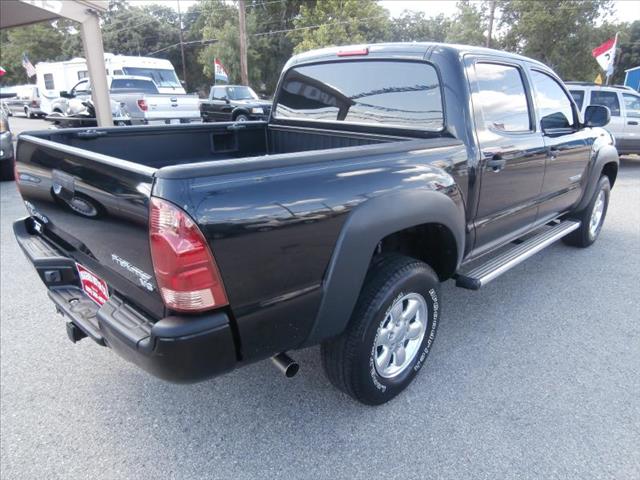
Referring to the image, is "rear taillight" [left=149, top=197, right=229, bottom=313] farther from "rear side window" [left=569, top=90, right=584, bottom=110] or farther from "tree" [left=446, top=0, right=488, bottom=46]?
"tree" [left=446, top=0, right=488, bottom=46]

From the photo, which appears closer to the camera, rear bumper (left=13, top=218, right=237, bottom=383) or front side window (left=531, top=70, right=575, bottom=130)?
rear bumper (left=13, top=218, right=237, bottom=383)

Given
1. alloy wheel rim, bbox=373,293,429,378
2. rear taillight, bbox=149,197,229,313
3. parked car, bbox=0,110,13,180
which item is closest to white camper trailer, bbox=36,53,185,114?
parked car, bbox=0,110,13,180

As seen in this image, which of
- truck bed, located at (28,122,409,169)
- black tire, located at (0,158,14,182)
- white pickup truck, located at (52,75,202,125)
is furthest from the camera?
white pickup truck, located at (52,75,202,125)

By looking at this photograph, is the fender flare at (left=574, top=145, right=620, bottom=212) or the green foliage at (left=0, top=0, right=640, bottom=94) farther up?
the green foliage at (left=0, top=0, right=640, bottom=94)

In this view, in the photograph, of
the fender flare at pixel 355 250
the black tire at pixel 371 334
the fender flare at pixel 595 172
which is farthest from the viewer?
the fender flare at pixel 595 172

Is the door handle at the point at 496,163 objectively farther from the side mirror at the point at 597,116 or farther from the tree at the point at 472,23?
the tree at the point at 472,23

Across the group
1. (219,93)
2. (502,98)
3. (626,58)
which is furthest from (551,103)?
(626,58)

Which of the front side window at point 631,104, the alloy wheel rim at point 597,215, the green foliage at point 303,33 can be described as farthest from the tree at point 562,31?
the alloy wheel rim at point 597,215

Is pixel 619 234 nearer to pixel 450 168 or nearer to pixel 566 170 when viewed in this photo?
pixel 566 170

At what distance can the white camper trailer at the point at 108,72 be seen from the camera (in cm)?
1530

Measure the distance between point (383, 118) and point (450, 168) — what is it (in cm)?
67

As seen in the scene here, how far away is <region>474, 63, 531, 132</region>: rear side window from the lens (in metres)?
2.84

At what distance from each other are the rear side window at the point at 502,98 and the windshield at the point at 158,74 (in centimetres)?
1473

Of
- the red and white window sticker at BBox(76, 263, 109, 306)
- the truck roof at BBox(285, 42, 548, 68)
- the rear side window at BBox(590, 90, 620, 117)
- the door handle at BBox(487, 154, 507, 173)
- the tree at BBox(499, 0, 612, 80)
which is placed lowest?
the red and white window sticker at BBox(76, 263, 109, 306)
